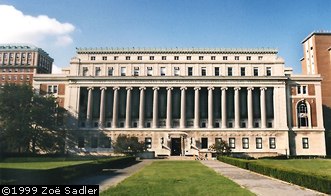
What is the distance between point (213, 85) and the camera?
8250 centimetres

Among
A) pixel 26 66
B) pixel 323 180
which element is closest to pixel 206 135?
pixel 323 180

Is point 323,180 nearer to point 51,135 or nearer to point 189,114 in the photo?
point 189,114

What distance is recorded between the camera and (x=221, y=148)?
73.4m

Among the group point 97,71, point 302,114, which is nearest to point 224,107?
point 302,114

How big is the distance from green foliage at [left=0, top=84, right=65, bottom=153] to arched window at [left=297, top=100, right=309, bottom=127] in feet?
192

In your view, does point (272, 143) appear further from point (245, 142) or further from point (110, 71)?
point (110, 71)

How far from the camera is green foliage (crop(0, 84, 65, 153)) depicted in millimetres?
64250

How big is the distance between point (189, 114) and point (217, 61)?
15.5 meters

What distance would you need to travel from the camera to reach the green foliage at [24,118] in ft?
211

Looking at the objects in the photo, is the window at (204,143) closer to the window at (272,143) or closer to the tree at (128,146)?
the window at (272,143)

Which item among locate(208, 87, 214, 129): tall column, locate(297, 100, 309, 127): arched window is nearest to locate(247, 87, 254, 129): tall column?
locate(208, 87, 214, 129): tall column

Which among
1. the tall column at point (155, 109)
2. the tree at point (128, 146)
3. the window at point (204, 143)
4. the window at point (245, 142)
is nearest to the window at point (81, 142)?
the tree at point (128, 146)

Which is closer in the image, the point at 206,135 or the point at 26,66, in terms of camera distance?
the point at 206,135

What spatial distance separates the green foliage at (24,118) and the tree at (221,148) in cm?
3727
